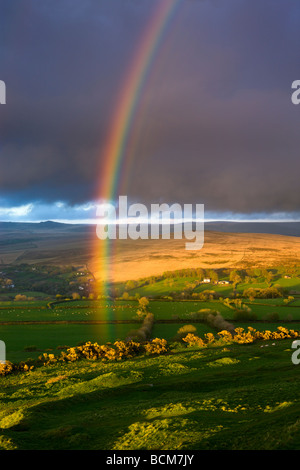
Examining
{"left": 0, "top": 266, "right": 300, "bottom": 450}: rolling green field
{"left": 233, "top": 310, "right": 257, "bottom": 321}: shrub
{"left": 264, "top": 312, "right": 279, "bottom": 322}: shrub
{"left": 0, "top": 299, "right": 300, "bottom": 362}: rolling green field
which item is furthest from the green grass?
{"left": 264, "top": 312, "right": 279, "bottom": 322}: shrub

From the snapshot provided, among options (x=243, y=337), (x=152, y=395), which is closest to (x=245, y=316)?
(x=243, y=337)

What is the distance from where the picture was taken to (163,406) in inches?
1019

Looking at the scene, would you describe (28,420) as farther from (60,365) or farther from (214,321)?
(214,321)

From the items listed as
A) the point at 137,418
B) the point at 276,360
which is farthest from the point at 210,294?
the point at 137,418

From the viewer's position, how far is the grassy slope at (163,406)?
17172 mm

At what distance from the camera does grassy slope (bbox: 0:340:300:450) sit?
17172mm

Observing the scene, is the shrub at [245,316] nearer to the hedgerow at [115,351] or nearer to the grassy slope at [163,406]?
the hedgerow at [115,351]

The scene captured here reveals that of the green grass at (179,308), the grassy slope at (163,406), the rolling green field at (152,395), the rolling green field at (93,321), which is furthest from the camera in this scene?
the green grass at (179,308)

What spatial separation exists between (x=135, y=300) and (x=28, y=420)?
355 ft
